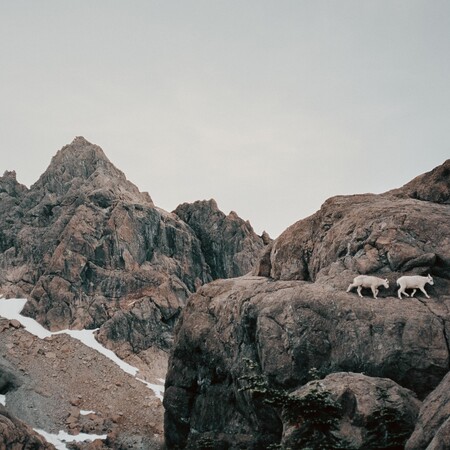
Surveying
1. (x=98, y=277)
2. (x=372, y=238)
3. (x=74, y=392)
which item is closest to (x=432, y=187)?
(x=372, y=238)

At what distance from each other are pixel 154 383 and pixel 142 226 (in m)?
40.1

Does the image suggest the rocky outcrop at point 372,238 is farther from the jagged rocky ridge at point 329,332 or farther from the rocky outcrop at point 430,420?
the rocky outcrop at point 430,420

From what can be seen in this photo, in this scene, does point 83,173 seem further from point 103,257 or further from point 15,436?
point 15,436

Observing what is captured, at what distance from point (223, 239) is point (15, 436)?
80.8 metres

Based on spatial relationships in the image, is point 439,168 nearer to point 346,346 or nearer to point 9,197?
point 346,346

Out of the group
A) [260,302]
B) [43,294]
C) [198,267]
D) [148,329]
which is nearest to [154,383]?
[148,329]

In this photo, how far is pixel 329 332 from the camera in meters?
27.7

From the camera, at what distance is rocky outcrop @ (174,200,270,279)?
359 ft

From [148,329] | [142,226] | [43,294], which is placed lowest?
[148,329]

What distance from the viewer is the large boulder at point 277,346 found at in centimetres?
2480

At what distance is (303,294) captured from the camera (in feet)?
98.6

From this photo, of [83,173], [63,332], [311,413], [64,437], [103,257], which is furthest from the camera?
[83,173]

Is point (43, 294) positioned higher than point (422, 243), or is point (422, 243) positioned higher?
point (43, 294)

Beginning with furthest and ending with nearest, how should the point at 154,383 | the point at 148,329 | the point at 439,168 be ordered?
the point at 148,329 < the point at 154,383 < the point at 439,168
